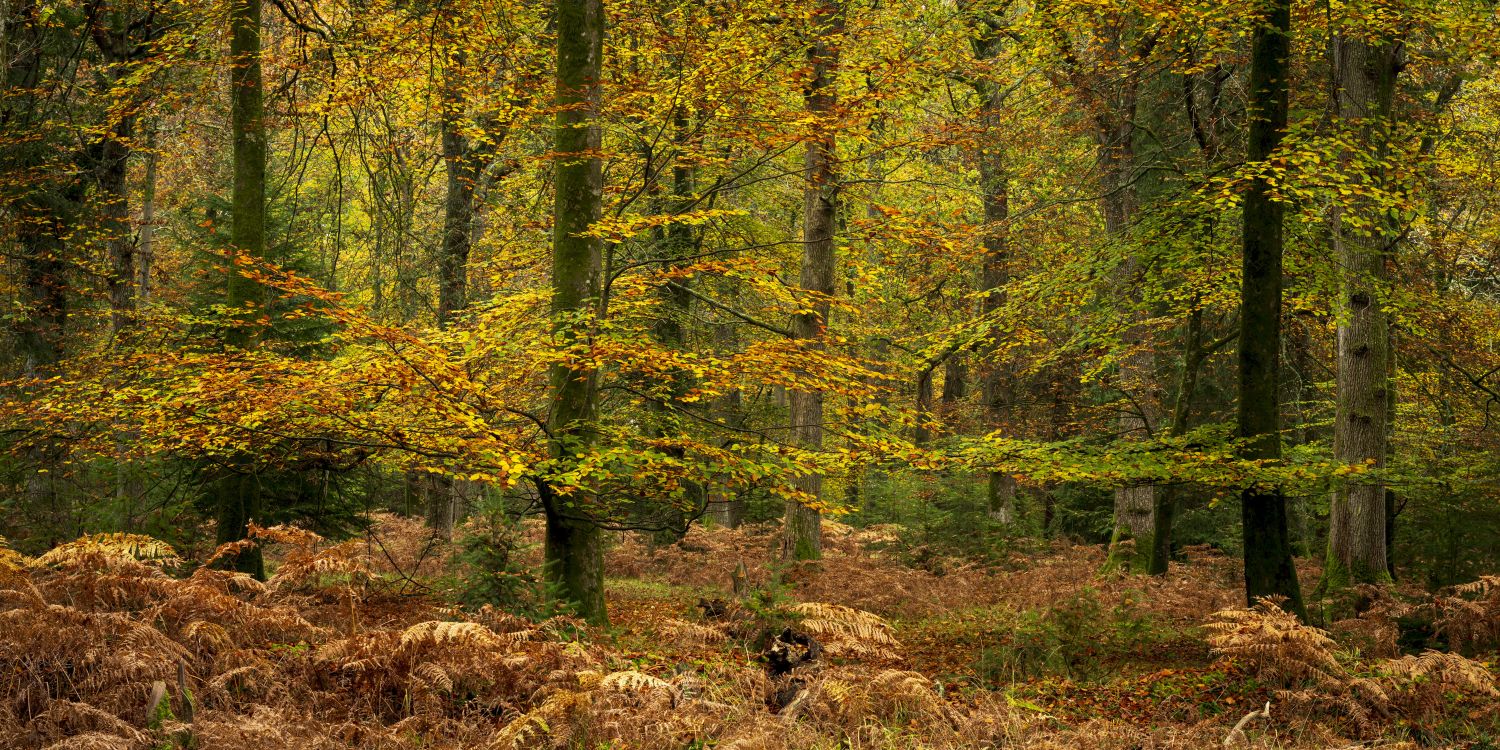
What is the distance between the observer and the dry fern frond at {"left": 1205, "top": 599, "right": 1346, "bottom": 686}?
6.58 metres

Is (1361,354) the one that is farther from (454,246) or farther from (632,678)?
(454,246)

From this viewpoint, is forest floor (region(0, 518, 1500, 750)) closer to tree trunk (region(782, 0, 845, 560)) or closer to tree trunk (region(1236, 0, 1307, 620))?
tree trunk (region(1236, 0, 1307, 620))

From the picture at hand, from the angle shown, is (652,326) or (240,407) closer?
(240,407)

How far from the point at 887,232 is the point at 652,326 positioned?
242 inches

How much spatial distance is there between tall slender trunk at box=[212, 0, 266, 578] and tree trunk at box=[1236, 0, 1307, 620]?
392 inches

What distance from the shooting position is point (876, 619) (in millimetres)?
6840

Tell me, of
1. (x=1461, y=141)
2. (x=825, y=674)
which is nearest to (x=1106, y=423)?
(x=1461, y=141)

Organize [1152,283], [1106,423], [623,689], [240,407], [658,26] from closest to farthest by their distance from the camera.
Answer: [623,689]
[240,407]
[658,26]
[1152,283]
[1106,423]

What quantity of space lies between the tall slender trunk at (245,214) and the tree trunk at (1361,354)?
1271cm

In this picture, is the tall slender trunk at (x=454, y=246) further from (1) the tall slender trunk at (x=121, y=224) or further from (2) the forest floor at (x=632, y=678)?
(2) the forest floor at (x=632, y=678)

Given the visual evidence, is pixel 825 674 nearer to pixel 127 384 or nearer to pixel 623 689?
pixel 623 689

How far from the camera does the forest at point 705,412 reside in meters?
5.83

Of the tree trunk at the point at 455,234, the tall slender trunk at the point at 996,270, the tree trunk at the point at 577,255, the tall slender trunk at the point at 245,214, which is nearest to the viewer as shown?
the tree trunk at the point at 577,255

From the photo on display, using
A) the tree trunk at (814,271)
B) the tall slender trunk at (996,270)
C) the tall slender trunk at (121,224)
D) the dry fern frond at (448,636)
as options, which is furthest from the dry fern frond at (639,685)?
the tall slender trunk at (996,270)
